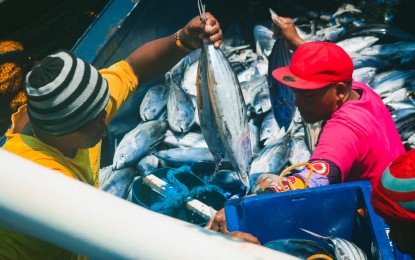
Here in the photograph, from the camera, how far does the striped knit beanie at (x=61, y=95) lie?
2375 millimetres

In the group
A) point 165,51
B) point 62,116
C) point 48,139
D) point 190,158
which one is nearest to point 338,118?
point 165,51

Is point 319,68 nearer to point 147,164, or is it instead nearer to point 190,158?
point 190,158

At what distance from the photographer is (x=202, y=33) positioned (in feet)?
8.46

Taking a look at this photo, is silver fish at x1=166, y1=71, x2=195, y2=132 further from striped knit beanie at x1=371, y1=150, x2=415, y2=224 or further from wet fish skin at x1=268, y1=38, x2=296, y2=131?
striped knit beanie at x1=371, y1=150, x2=415, y2=224

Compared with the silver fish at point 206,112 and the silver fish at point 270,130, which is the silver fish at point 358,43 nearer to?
the silver fish at point 270,130

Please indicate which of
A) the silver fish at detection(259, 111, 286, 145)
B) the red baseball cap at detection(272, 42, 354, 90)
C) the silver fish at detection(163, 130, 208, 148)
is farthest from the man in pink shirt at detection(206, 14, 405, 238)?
the silver fish at detection(163, 130, 208, 148)

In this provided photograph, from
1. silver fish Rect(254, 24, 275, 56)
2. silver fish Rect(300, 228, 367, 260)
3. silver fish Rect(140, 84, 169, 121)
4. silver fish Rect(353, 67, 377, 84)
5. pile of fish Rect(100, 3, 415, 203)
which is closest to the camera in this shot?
silver fish Rect(300, 228, 367, 260)

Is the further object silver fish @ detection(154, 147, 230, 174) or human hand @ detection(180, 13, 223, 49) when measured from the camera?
silver fish @ detection(154, 147, 230, 174)

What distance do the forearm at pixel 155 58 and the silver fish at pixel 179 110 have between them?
3.11 feet

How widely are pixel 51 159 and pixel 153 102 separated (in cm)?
208

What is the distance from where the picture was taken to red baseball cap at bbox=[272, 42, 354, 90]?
2.55 m

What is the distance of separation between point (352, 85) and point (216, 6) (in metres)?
2.77

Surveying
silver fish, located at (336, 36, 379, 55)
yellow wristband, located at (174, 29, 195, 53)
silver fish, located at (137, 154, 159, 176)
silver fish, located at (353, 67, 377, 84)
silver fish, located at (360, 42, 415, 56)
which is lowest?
silver fish, located at (137, 154, 159, 176)

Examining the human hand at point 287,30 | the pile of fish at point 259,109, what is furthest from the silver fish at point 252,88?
the human hand at point 287,30
